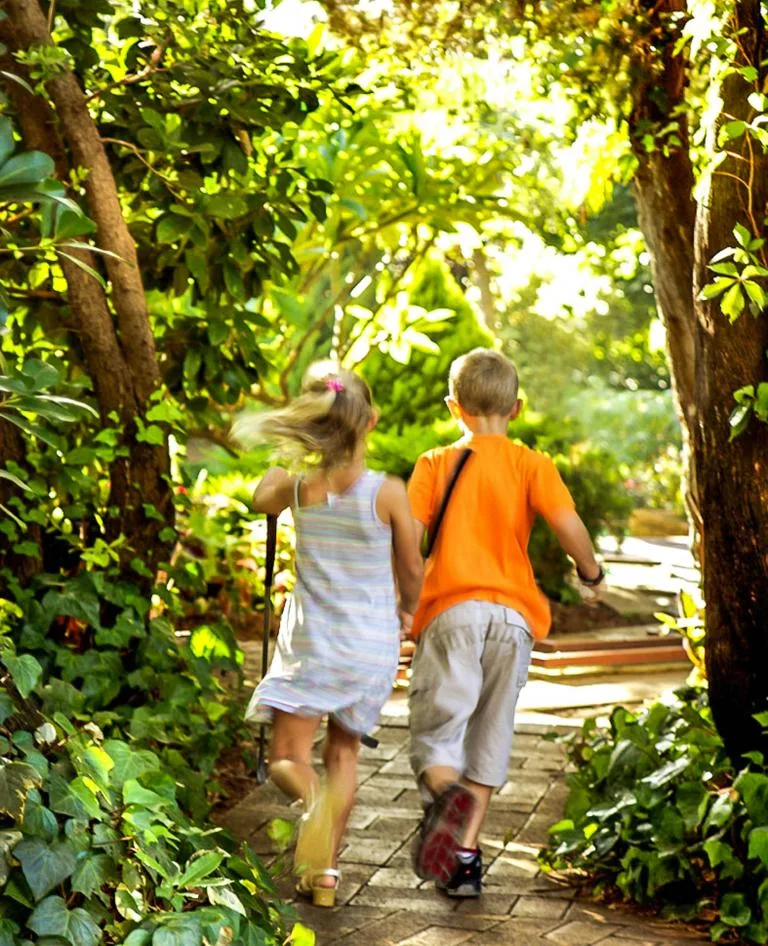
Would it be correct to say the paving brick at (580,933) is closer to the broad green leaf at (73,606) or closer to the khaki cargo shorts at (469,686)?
the khaki cargo shorts at (469,686)

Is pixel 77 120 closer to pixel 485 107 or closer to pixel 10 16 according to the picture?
pixel 10 16

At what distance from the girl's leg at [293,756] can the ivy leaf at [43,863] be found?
1364mm

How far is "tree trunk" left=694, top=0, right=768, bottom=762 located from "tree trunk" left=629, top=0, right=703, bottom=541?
912 mm

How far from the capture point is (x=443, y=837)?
4.41m

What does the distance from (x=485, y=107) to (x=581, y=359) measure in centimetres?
2386

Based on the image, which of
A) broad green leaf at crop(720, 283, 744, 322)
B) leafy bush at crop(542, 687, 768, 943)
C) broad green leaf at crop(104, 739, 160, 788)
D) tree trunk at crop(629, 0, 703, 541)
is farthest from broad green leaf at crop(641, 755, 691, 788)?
broad green leaf at crop(104, 739, 160, 788)

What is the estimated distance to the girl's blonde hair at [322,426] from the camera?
171 inches

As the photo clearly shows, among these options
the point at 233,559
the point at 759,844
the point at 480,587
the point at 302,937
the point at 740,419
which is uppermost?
the point at 740,419

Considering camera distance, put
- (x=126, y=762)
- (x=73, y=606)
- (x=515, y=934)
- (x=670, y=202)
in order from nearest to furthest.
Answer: (x=126, y=762) < (x=515, y=934) < (x=73, y=606) < (x=670, y=202)

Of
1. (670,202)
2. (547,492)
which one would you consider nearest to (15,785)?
(547,492)

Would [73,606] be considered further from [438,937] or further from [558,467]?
[558,467]

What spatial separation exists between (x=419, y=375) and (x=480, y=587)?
745 centimetres

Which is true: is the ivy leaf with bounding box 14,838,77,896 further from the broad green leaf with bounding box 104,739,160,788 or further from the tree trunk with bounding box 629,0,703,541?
the tree trunk with bounding box 629,0,703,541

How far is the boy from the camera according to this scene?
4.70 m
